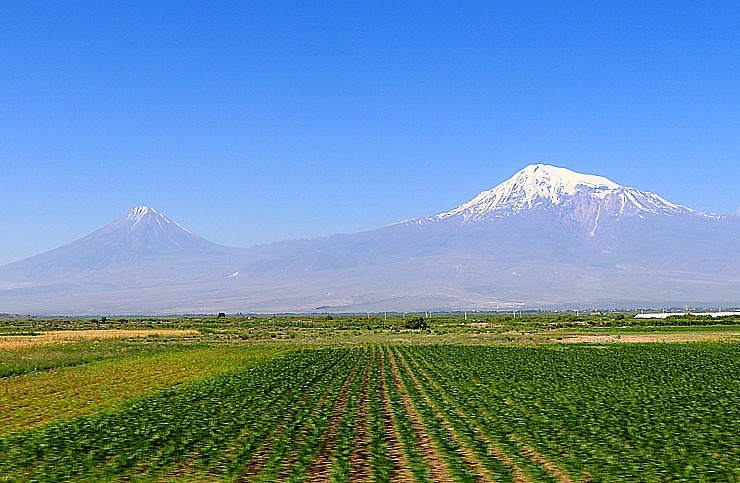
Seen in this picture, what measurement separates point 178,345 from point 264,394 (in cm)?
5066

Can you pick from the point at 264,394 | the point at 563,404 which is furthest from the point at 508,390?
the point at 264,394

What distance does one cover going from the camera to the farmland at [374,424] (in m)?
17.9

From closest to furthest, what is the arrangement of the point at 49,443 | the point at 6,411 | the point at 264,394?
the point at 49,443
the point at 6,411
the point at 264,394

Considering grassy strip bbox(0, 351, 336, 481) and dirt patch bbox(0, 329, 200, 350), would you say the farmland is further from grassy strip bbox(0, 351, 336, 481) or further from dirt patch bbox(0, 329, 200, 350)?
dirt patch bbox(0, 329, 200, 350)

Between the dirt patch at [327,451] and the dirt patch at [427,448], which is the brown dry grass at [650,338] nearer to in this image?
the dirt patch at [427,448]

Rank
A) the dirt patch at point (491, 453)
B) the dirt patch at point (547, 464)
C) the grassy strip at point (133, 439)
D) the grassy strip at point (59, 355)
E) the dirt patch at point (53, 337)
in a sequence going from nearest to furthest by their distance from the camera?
the dirt patch at point (547, 464), the dirt patch at point (491, 453), the grassy strip at point (133, 439), the grassy strip at point (59, 355), the dirt patch at point (53, 337)

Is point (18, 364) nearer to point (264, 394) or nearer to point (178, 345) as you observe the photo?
point (264, 394)

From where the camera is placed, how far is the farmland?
17.9 metres

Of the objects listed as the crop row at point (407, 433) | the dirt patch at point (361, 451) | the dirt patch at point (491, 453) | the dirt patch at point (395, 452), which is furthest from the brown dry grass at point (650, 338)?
the dirt patch at point (491, 453)


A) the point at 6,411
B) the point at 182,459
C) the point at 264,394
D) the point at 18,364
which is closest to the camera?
the point at 182,459

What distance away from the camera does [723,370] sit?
142 feet

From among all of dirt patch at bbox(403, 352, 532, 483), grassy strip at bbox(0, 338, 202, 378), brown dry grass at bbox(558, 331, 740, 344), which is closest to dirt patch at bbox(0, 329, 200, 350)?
grassy strip at bbox(0, 338, 202, 378)

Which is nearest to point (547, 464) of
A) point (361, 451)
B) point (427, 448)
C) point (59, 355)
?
point (427, 448)

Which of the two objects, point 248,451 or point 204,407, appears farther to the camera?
point 204,407
